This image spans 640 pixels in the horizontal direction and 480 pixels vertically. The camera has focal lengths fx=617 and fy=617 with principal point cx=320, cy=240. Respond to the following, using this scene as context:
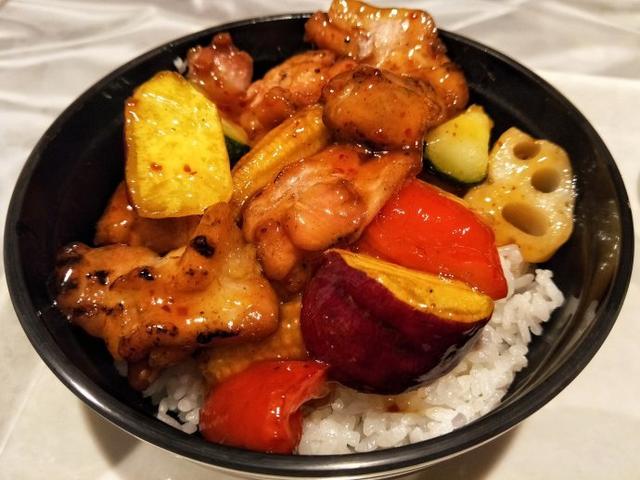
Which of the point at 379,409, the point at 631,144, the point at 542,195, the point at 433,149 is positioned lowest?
the point at 379,409

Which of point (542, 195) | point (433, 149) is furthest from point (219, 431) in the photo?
point (542, 195)

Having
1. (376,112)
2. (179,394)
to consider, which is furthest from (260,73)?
(179,394)

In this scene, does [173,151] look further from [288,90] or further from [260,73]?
[260,73]

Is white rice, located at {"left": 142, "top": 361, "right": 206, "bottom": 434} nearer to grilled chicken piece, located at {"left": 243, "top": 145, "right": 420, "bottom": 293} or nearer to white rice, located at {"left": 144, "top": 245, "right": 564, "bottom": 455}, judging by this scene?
white rice, located at {"left": 144, "top": 245, "right": 564, "bottom": 455}

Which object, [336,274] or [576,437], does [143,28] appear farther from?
[576,437]

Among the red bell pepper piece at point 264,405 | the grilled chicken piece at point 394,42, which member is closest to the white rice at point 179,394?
the red bell pepper piece at point 264,405

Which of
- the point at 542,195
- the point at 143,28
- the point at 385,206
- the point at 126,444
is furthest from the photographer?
the point at 143,28

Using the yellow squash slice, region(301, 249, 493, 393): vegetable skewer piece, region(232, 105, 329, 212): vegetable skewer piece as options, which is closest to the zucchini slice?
region(232, 105, 329, 212): vegetable skewer piece
